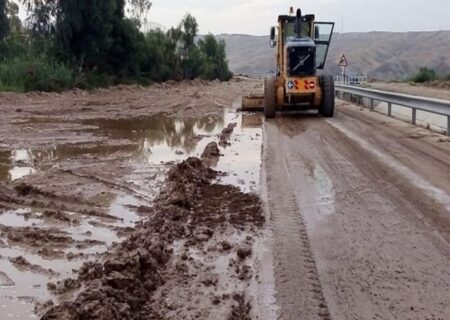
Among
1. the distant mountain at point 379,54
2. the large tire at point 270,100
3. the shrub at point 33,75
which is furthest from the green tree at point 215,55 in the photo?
the large tire at point 270,100

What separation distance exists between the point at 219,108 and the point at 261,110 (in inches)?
95.0

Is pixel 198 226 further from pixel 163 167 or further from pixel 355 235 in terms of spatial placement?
pixel 163 167

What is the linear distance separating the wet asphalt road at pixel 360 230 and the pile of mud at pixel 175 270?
331mm

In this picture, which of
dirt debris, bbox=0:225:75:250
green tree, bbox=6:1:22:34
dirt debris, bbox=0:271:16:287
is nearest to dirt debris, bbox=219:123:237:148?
dirt debris, bbox=0:225:75:250

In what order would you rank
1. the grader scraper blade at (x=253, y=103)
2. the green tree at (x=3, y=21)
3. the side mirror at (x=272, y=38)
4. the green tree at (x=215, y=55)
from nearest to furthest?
the side mirror at (x=272, y=38)
the grader scraper blade at (x=253, y=103)
the green tree at (x=3, y=21)
the green tree at (x=215, y=55)

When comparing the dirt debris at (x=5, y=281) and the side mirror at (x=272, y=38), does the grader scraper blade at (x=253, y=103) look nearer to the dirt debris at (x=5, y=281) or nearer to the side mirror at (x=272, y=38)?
the side mirror at (x=272, y=38)

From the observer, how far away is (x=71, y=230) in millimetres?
6238

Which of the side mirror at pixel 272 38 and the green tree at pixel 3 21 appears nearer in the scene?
the side mirror at pixel 272 38

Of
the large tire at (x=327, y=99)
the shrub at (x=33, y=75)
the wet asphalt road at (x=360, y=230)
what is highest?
the shrub at (x=33, y=75)

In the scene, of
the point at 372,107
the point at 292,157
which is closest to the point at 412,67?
the point at 372,107

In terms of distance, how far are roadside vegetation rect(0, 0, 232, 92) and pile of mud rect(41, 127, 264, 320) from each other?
2367 centimetres

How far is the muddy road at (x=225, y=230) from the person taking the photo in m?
4.38

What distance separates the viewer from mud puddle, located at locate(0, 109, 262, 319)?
5.11m

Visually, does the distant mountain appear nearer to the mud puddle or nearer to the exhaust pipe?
the exhaust pipe
